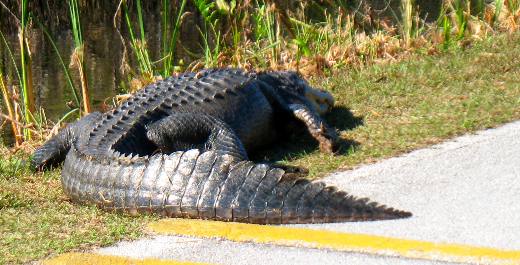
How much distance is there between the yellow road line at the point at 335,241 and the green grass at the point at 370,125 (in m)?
0.30

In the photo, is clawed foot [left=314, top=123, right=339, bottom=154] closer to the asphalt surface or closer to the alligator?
the alligator

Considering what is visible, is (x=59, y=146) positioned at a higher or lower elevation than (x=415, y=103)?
lower

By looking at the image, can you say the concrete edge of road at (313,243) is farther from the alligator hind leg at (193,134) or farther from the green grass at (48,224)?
the alligator hind leg at (193,134)

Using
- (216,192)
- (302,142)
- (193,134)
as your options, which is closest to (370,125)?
(302,142)

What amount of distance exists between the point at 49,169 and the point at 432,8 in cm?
830

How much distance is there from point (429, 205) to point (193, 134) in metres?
2.00

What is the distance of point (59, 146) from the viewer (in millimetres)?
6551

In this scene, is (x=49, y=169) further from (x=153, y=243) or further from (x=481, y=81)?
(x=481, y=81)

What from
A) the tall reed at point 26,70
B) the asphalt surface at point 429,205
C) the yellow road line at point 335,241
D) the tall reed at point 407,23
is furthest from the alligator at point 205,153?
the tall reed at point 407,23

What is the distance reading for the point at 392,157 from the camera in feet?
18.6

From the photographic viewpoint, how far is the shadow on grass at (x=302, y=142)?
247 inches

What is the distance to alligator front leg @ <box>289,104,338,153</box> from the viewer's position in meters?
6.20

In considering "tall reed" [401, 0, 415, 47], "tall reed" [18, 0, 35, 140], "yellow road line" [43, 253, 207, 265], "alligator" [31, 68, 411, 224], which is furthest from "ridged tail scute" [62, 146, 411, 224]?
"tall reed" [401, 0, 415, 47]

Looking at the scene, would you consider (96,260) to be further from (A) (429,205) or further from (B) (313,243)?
(A) (429,205)
